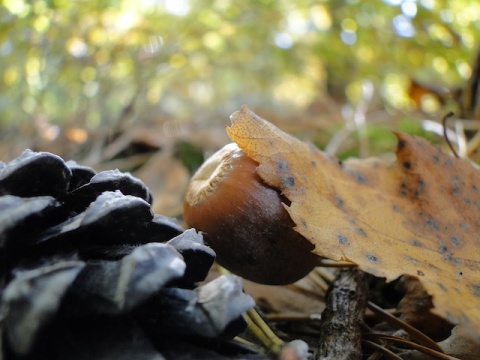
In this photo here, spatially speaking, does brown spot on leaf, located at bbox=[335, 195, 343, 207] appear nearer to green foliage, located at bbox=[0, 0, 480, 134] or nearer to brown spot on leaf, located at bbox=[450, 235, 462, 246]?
brown spot on leaf, located at bbox=[450, 235, 462, 246]

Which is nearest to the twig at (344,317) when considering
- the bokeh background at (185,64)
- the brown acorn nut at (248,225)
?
the brown acorn nut at (248,225)

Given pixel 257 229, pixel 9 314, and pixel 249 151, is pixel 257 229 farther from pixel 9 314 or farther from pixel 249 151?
pixel 9 314

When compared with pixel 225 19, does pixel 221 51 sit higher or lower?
lower

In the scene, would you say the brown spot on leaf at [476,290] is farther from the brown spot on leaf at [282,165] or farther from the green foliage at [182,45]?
the green foliage at [182,45]

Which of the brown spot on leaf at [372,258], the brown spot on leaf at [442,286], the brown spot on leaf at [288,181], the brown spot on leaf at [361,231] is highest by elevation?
the brown spot on leaf at [288,181]

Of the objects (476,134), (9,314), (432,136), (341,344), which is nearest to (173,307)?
(9,314)

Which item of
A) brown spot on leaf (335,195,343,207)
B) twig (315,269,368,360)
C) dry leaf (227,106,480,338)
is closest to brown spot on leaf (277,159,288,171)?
dry leaf (227,106,480,338)

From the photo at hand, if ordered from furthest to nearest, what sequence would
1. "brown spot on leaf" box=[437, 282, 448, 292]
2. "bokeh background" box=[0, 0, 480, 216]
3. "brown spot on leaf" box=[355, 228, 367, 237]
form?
1. "bokeh background" box=[0, 0, 480, 216]
2. "brown spot on leaf" box=[355, 228, 367, 237]
3. "brown spot on leaf" box=[437, 282, 448, 292]
